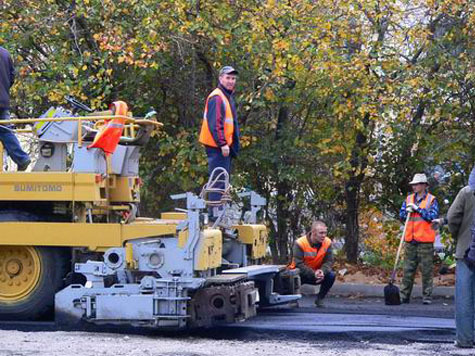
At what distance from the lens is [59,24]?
49.9ft

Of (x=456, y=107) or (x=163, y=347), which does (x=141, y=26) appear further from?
(x=163, y=347)

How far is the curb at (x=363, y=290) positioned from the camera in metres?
14.9

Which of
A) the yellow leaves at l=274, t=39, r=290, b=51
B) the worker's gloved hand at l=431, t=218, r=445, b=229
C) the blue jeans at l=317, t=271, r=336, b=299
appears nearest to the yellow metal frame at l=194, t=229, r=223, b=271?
the blue jeans at l=317, t=271, r=336, b=299

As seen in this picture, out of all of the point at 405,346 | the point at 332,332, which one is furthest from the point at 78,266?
the point at 405,346

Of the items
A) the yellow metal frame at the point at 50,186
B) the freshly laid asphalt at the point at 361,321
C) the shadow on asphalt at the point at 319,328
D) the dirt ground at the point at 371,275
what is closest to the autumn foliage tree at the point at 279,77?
the dirt ground at the point at 371,275

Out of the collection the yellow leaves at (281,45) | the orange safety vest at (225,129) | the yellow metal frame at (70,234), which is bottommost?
the yellow metal frame at (70,234)

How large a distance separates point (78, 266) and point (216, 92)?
8.36ft

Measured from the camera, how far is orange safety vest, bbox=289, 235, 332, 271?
13.2 metres

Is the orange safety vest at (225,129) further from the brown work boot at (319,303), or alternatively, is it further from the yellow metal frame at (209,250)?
the brown work boot at (319,303)

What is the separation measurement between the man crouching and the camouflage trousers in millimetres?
1473

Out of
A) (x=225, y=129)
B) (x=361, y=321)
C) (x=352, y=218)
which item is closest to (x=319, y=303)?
(x=361, y=321)

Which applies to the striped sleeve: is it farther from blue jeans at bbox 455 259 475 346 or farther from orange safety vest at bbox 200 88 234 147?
blue jeans at bbox 455 259 475 346

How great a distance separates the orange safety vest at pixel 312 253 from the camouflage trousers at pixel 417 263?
1.56 meters

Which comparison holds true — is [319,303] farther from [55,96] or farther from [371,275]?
[55,96]
